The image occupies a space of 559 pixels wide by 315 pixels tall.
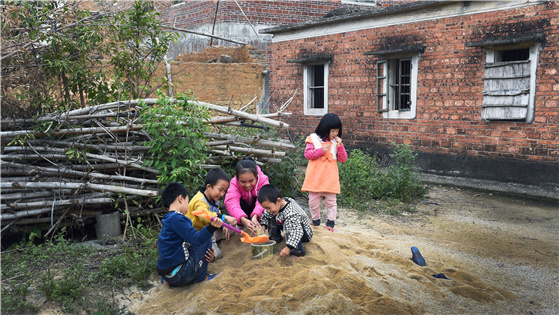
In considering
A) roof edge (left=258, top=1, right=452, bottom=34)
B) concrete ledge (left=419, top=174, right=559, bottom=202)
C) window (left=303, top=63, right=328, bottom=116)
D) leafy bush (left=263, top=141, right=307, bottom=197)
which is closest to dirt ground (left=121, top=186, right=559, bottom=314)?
leafy bush (left=263, top=141, right=307, bottom=197)

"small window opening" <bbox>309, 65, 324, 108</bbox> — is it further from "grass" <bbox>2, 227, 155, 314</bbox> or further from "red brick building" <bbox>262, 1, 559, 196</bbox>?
"grass" <bbox>2, 227, 155, 314</bbox>

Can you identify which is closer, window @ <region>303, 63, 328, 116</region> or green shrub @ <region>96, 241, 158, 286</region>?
green shrub @ <region>96, 241, 158, 286</region>

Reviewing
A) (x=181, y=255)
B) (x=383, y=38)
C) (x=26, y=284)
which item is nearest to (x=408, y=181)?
(x=383, y=38)

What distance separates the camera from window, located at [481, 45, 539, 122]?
27.2 ft

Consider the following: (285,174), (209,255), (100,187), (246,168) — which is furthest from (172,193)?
(285,174)

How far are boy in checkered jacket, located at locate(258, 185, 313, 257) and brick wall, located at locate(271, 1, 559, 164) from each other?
237 inches

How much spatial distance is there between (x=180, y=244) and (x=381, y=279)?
1678 mm

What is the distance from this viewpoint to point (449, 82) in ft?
31.0

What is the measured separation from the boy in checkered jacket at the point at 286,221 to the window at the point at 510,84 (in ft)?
19.9

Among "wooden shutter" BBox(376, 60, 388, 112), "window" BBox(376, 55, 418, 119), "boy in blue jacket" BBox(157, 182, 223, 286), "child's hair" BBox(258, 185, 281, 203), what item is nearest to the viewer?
"boy in blue jacket" BBox(157, 182, 223, 286)

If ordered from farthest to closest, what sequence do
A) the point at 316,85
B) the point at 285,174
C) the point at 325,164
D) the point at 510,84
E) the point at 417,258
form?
the point at 316,85, the point at 510,84, the point at 285,174, the point at 325,164, the point at 417,258

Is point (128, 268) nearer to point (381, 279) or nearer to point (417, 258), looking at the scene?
point (381, 279)

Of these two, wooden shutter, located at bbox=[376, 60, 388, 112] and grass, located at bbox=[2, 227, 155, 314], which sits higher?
wooden shutter, located at bbox=[376, 60, 388, 112]

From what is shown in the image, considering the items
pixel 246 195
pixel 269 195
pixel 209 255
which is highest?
pixel 269 195
